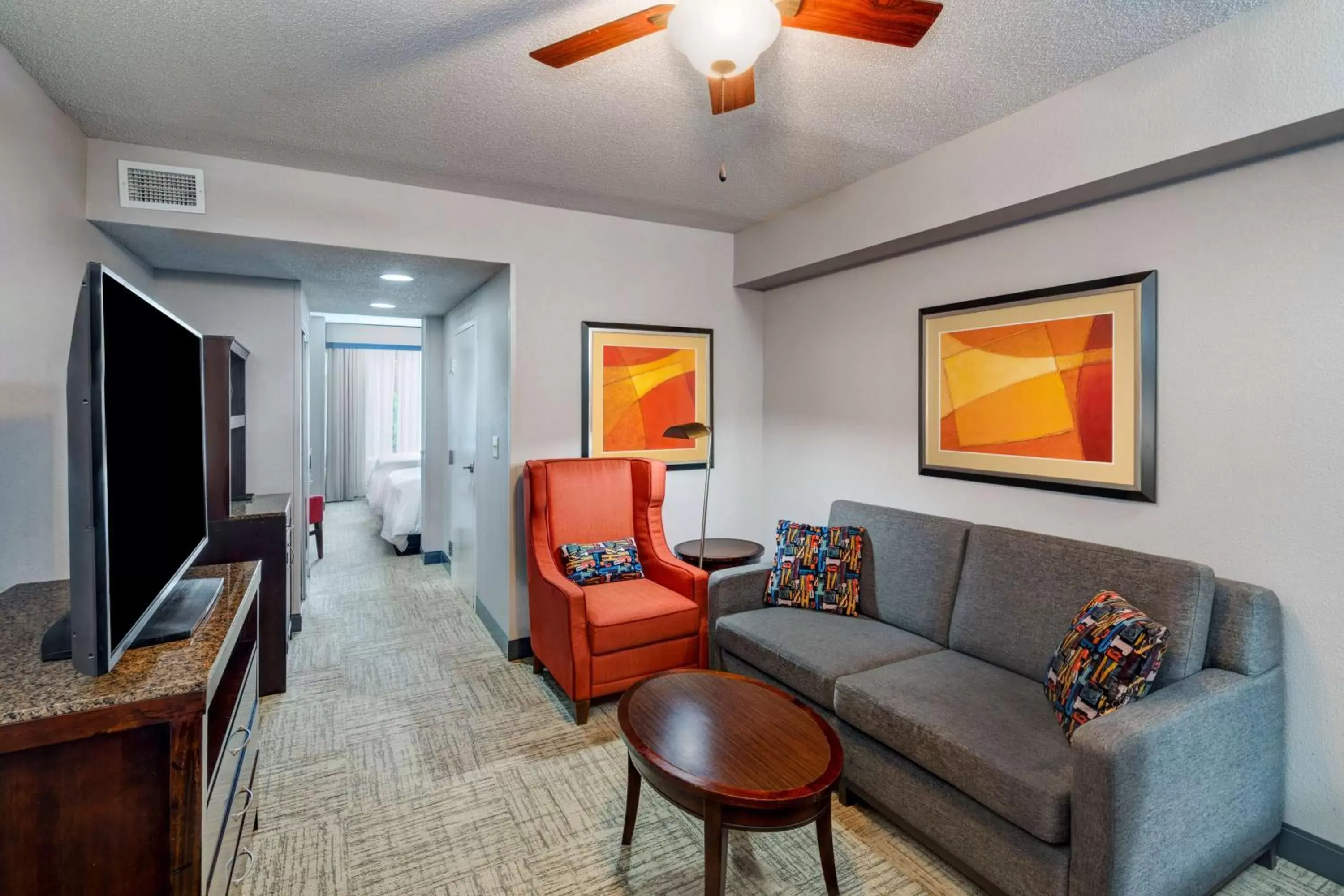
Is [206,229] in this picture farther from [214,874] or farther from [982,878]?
[982,878]

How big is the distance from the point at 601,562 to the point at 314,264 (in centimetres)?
221

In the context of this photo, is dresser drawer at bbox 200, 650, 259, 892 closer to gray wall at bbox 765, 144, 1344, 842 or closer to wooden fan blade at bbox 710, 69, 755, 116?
wooden fan blade at bbox 710, 69, 755, 116

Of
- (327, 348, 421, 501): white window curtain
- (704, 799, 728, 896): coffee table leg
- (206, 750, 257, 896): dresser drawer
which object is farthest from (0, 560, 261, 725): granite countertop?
(327, 348, 421, 501): white window curtain

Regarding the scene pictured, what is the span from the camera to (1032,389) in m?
2.62

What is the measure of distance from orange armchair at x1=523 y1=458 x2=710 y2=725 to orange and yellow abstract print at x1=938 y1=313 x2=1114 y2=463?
1434 mm

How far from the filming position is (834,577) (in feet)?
9.66

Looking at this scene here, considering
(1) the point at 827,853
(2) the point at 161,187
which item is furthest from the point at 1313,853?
(2) the point at 161,187

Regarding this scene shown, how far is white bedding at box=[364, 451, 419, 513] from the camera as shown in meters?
6.57

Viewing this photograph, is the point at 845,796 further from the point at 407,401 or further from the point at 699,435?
the point at 407,401

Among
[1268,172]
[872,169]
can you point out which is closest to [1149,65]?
Answer: [1268,172]

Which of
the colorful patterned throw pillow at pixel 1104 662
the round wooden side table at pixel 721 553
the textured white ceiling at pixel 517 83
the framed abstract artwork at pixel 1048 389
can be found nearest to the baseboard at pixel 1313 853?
the colorful patterned throw pillow at pixel 1104 662

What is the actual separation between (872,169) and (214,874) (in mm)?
3362

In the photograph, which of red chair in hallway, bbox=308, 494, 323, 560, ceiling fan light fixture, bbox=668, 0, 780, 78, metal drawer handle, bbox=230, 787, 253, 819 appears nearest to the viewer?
ceiling fan light fixture, bbox=668, 0, 780, 78

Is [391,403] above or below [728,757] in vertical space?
above
